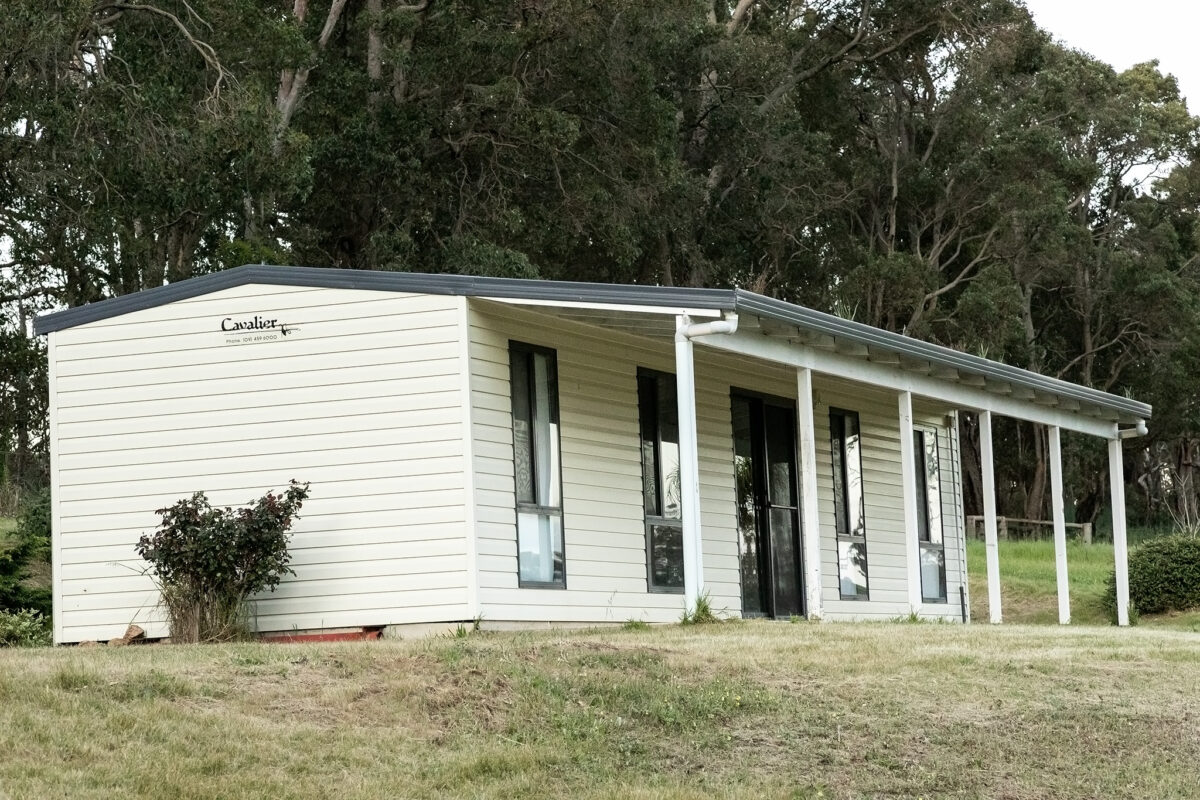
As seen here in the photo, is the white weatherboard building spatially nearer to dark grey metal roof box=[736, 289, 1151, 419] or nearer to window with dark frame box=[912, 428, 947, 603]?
dark grey metal roof box=[736, 289, 1151, 419]

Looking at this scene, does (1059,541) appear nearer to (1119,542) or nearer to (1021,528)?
(1119,542)

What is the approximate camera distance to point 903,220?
42688mm

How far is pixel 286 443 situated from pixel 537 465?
2.18m

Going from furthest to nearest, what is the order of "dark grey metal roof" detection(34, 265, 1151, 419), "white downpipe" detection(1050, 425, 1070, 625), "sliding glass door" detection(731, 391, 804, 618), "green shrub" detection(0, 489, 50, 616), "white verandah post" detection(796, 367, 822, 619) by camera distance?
"white downpipe" detection(1050, 425, 1070, 625), "sliding glass door" detection(731, 391, 804, 618), "green shrub" detection(0, 489, 50, 616), "white verandah post" detection(796, 367, 822, 619), "dark grey metal roof" detection(34, 265, 1151, 419)

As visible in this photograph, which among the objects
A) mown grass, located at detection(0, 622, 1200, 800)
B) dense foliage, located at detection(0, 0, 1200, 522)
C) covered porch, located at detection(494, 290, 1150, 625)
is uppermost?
dense foliage, located at detection(0, 0, 1200, 522)

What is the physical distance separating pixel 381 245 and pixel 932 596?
39.2 feet

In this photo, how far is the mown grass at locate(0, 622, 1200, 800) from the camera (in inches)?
318

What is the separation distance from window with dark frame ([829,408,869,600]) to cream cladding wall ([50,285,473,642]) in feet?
21.4

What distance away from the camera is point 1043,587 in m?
26.6

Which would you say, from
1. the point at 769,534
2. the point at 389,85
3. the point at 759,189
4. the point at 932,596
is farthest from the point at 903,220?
the point at 769,534

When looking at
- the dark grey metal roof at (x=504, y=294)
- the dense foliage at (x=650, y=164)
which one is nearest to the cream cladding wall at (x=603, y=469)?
the dark grey metal roof at (x=504, y=294)

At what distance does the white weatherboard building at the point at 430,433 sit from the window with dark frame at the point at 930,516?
427cm

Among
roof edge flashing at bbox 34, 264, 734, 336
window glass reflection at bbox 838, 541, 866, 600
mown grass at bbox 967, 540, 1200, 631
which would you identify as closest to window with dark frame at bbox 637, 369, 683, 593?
roof edge flashing at bbox 34, 264, 734, 336

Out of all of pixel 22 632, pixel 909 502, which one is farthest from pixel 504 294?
pixel 22 632
